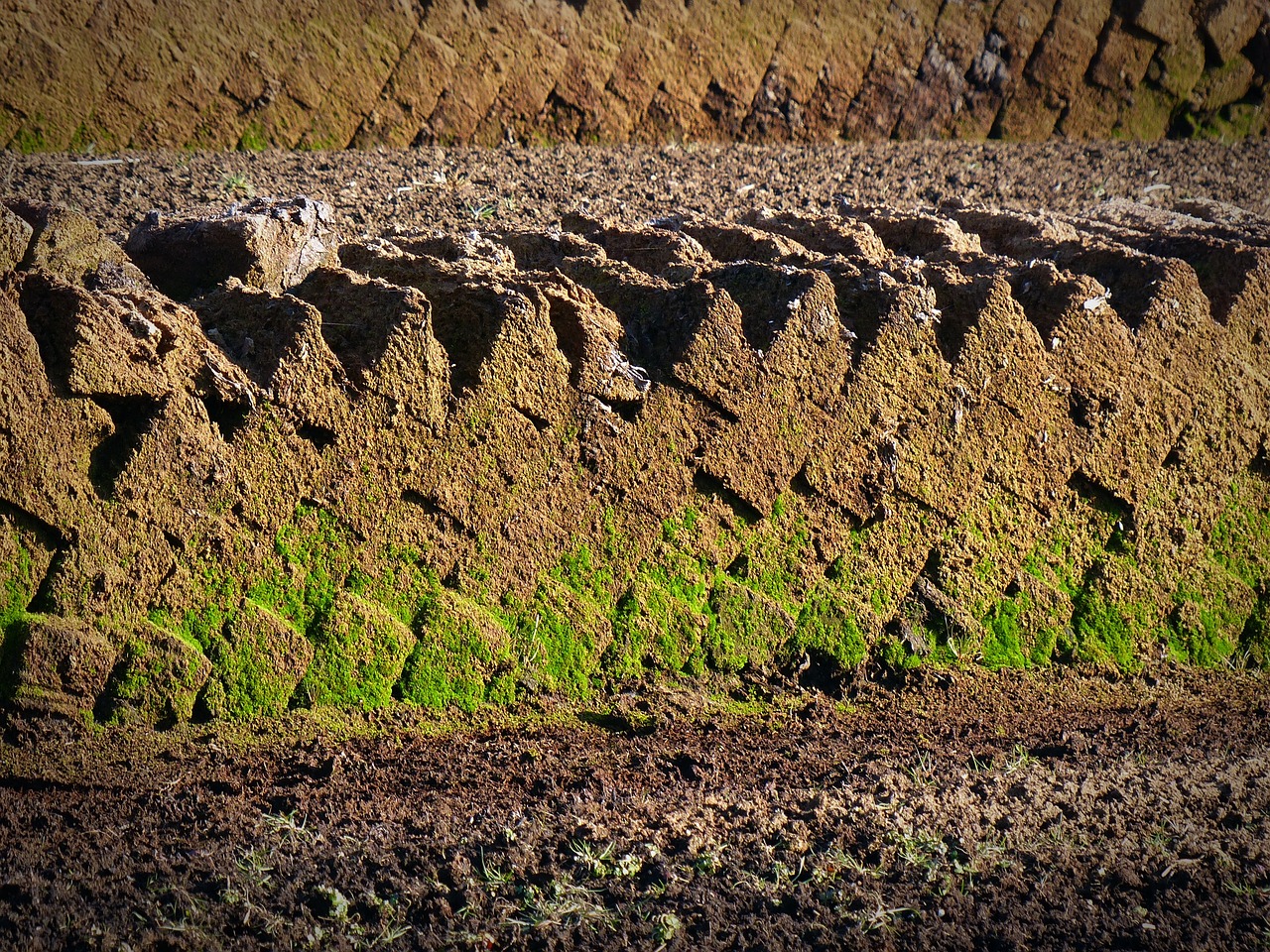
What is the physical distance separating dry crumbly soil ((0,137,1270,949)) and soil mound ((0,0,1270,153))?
4774mm

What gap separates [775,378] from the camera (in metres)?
3.14

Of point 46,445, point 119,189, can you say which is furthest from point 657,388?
point 119,189

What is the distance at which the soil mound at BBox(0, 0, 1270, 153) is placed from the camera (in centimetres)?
648

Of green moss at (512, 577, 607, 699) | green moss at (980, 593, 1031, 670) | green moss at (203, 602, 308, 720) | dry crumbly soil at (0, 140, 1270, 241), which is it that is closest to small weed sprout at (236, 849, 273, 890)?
green moss at (203, 602, 308, 720)

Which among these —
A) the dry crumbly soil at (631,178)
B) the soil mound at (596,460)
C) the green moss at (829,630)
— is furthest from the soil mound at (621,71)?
the green moss at (829,630)

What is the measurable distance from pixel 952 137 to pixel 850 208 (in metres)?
4.87

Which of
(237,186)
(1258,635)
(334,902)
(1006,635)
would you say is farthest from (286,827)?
(237,186)

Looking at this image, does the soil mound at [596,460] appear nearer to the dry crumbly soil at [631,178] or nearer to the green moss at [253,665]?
the green moss at [253,665]

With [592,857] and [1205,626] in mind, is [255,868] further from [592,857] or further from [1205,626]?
[1205,626]

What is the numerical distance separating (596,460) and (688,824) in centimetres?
95

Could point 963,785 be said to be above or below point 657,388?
below

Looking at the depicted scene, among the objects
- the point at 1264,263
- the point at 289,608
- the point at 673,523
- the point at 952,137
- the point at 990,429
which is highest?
the point at 952,137

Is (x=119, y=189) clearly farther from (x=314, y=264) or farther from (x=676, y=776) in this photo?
(x=676, y=776)

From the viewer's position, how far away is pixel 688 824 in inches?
104
